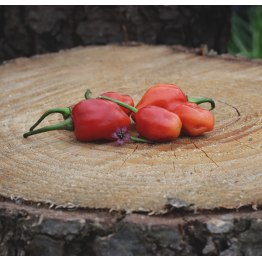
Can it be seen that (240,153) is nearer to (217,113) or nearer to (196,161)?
(196,161)

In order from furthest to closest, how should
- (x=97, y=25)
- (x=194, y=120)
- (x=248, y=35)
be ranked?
(x=248, y=35) < (x=97, y=25) < (x=194, y=120)

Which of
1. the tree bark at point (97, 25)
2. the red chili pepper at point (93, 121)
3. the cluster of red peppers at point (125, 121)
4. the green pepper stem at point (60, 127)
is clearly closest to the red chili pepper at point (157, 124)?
the cluster of red peppers at point (125, 121)

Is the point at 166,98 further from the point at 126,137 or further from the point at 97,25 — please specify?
the point at 97,25

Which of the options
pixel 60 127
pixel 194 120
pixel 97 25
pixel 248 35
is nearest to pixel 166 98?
pixel 194 120

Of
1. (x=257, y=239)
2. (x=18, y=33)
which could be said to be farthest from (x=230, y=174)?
(x=18, y=33)

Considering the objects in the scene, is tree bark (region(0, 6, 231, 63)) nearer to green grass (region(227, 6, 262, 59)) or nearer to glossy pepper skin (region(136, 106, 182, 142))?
green grass (region(227, 6, 262, 59))

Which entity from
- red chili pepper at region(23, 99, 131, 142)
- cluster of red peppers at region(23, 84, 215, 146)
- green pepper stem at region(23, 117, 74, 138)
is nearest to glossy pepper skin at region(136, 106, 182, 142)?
cluster of red peppers at region(23, 84, 215, 146)
